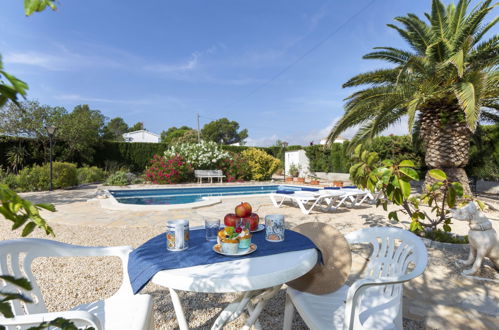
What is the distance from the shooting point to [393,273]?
1884 mm

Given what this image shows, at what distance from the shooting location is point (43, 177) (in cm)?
1070

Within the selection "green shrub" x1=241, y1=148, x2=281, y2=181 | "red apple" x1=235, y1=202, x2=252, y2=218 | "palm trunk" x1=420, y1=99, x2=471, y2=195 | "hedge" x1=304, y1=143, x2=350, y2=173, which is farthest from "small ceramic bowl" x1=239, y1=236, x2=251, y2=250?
"hedge" x1=304, y1=143, x2=350, y2=173

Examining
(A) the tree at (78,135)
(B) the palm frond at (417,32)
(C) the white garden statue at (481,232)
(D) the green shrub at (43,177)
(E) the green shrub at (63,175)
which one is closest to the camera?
(C) the white garden statue at (481,232)

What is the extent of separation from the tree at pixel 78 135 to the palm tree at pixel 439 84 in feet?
47.2

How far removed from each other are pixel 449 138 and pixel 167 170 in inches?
458

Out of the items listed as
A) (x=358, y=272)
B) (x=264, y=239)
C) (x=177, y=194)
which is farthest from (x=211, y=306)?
(x=177, y=194)

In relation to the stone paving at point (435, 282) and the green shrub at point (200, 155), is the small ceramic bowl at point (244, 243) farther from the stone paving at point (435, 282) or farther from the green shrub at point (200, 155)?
the green shrub at point (200, 155)

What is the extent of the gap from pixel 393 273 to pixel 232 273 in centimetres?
129

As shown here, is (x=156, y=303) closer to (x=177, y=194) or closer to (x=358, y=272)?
(x=358, y=272)

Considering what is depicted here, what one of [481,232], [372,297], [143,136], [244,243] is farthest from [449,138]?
[143,136]

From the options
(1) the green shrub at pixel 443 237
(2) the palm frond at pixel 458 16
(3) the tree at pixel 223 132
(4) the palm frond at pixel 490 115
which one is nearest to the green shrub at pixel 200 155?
(2) the palm frond at pixel 458 16

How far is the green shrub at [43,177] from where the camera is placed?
1035cm

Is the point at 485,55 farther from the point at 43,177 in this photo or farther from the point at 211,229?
the point at 43,177

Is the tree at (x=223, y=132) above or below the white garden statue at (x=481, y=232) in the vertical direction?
above
